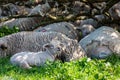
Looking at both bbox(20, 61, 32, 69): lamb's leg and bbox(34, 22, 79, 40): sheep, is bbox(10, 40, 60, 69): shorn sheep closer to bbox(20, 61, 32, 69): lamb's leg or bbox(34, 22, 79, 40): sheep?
bbox(20, 61, 32, 69): lamb's leg

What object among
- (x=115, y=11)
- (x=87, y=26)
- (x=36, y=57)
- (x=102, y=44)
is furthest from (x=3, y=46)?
(x=115, y=11)

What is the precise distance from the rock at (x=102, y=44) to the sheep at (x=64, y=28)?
4.26 feet

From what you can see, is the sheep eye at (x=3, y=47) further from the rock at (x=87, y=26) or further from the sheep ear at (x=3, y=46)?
the rock at (x=87, y=26)

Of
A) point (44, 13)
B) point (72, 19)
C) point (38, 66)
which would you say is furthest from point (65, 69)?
point (44, 13)

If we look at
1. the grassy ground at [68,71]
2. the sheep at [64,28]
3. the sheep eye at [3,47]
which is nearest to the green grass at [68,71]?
the grassy ground at [68,71]

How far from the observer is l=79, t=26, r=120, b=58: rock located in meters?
8.68

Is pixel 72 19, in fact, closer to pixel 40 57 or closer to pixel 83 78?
pixel 40 57

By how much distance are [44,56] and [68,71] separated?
1.10 m

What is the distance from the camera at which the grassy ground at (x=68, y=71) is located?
6832 millimetres

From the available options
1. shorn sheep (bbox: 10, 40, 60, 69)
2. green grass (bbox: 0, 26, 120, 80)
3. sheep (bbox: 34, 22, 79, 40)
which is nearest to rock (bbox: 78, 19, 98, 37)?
sheep (bbox: 34, 22, 79, 40)

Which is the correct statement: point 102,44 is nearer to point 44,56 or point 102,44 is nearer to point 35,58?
point 44,56

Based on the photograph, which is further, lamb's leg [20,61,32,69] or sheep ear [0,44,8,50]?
sheep ear [0,44,8,50]

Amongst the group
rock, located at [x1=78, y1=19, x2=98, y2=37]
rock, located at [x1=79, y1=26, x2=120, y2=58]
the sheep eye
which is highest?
rock, located at [x1=79, y1=26, x2=120, y2=58]

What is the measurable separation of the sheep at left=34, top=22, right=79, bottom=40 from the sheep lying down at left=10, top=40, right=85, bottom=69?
226 cm
